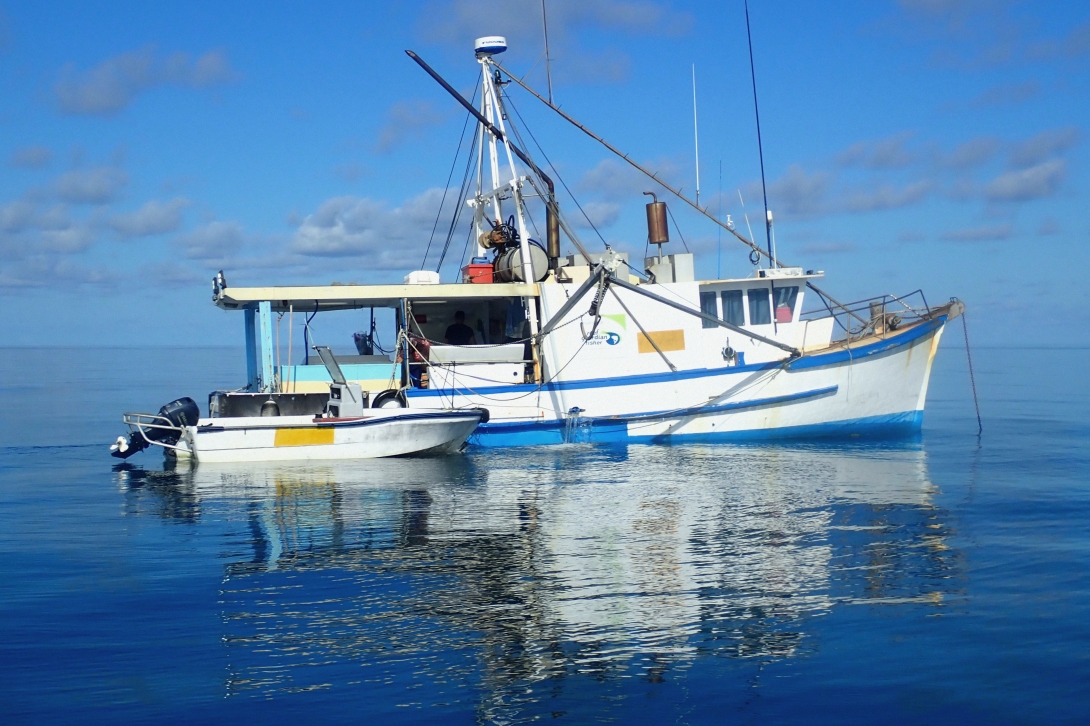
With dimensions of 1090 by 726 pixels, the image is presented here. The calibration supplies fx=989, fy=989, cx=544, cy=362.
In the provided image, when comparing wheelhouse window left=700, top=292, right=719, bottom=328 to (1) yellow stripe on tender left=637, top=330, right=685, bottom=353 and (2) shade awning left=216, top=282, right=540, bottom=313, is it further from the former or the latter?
(2) shade awning left=216, top=282, right=540, bottom=313

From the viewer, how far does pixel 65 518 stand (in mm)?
13734

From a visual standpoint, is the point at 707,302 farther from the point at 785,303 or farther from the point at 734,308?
the point at 785,303

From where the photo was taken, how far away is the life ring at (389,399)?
20.0m

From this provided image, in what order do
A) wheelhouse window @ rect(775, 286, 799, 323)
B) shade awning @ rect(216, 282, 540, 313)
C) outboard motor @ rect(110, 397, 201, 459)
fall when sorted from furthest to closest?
1. wheelhouse window @ rect(775, 286, 799, 323)
2. shade awning @ rect(216, 282, 540, 313)
3. outboard motor @ rect(110, 397, 201, 459)

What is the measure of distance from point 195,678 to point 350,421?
1149 centimetres

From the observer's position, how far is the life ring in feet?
65.7

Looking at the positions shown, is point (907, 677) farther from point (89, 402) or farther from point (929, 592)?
point (89, 402)

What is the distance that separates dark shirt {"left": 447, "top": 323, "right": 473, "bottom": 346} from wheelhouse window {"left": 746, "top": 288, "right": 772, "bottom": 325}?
6.23 m

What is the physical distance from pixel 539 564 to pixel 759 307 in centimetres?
1235

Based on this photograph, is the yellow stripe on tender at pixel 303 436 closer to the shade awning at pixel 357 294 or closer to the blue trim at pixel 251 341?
the shade awning at pixel 357 294

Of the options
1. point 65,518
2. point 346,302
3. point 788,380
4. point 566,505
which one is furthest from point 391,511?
point 788,380

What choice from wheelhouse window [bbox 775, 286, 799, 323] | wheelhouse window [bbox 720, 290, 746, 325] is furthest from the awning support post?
wheelhouse window [bbox 775, 286, 799, 323]

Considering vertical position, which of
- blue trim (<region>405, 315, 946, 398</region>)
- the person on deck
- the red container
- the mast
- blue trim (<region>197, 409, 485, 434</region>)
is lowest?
blue trim (<region>197, 409, 485, 434</region>)

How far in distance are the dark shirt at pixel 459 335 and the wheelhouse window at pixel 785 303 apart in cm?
683
